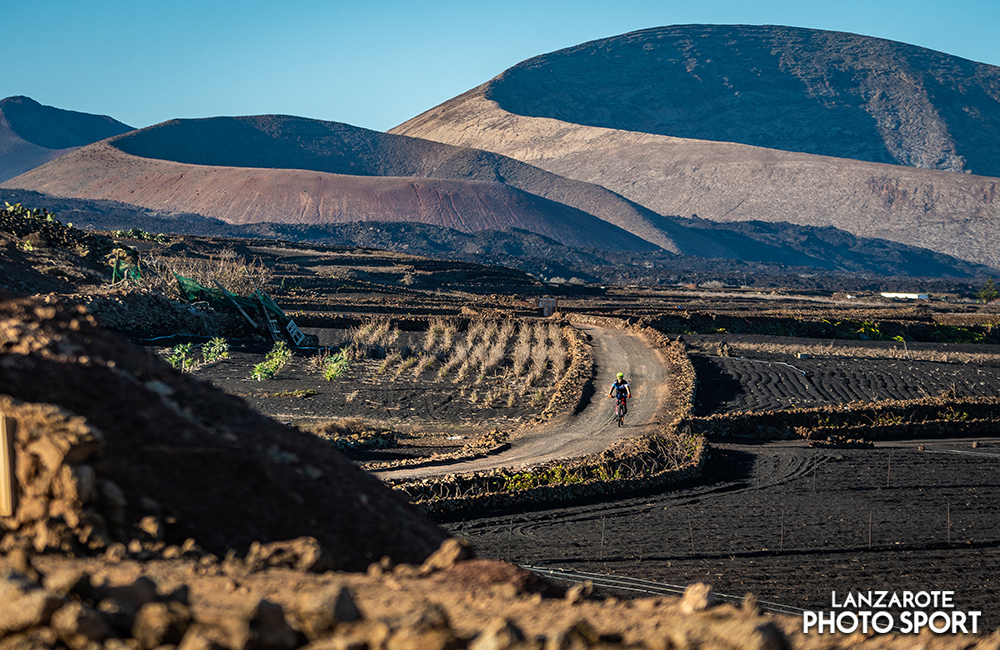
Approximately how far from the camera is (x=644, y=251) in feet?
391

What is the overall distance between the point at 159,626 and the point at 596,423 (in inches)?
620

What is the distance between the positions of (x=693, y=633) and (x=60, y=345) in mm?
4508

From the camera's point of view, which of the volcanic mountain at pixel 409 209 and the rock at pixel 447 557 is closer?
the rock at pixel 447 557

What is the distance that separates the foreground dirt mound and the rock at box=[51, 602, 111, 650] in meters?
1.51

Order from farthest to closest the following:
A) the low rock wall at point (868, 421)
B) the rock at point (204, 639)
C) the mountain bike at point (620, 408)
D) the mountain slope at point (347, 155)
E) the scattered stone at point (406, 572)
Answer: the mountain slope at point (347, 155), the low rock wall at point (868, 421), the mountain bike at point (620, 408), the scattered stone at point (406, 572), the rock at point (204, 639)

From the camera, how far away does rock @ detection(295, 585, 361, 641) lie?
3.70 m

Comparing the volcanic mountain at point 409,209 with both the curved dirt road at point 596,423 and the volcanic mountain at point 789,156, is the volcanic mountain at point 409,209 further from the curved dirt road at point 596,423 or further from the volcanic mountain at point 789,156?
the curved dirt road at point 596,423

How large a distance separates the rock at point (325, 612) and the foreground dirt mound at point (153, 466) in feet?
4.34

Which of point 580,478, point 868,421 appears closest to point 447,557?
point 580,478

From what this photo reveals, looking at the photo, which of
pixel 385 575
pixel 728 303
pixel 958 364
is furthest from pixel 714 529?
pixel 728 303

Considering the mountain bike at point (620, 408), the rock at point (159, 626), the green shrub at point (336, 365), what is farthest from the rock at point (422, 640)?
the green shrub at point (336, 365)

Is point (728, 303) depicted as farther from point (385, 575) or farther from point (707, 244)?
point (707, 244)

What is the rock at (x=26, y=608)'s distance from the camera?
3.61 metres

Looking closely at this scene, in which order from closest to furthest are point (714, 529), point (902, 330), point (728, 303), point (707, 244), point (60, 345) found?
point (60, 345)
point (714, 529)
point (902, 330)
point (728, 303)
point (707, 244)
